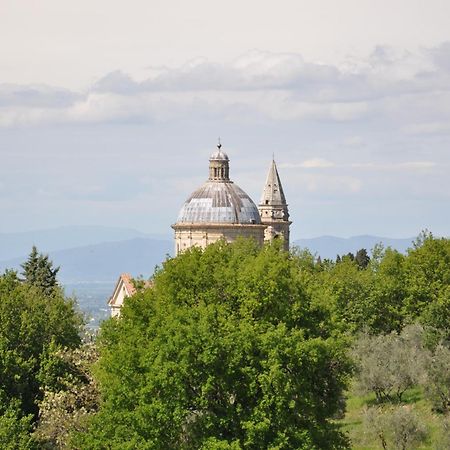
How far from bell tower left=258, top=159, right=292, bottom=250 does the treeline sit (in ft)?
259

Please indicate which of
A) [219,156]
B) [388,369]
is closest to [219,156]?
[219,156]

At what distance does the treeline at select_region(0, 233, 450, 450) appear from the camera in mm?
49250

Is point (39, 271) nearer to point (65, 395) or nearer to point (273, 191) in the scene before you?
point (65, 395)

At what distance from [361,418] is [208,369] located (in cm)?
1750

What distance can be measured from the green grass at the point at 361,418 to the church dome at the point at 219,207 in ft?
172

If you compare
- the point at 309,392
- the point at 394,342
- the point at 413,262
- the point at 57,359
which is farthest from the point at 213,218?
the point at 309,392

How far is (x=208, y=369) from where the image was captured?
1949 inches

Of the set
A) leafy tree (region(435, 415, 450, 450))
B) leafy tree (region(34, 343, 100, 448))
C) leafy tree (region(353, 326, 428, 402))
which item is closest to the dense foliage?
leafy tree (region(34, 343, 100, 448))

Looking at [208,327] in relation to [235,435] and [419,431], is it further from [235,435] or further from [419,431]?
[419,431]

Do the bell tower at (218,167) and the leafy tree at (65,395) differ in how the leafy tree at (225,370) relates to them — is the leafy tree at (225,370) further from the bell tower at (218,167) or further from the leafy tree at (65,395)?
the bell tower at (218,167)

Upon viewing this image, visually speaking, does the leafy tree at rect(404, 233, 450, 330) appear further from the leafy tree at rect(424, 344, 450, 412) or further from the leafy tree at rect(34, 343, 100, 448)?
the leafy tree at rect(34, 343, 100, 448)

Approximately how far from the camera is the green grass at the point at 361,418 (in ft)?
198

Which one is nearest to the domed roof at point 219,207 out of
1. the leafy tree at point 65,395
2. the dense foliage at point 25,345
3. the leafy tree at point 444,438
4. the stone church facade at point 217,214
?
the stone church facade at point 217,214

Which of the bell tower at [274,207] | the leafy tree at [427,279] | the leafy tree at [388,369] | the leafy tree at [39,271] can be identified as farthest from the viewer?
the bell tower at [274,207]
